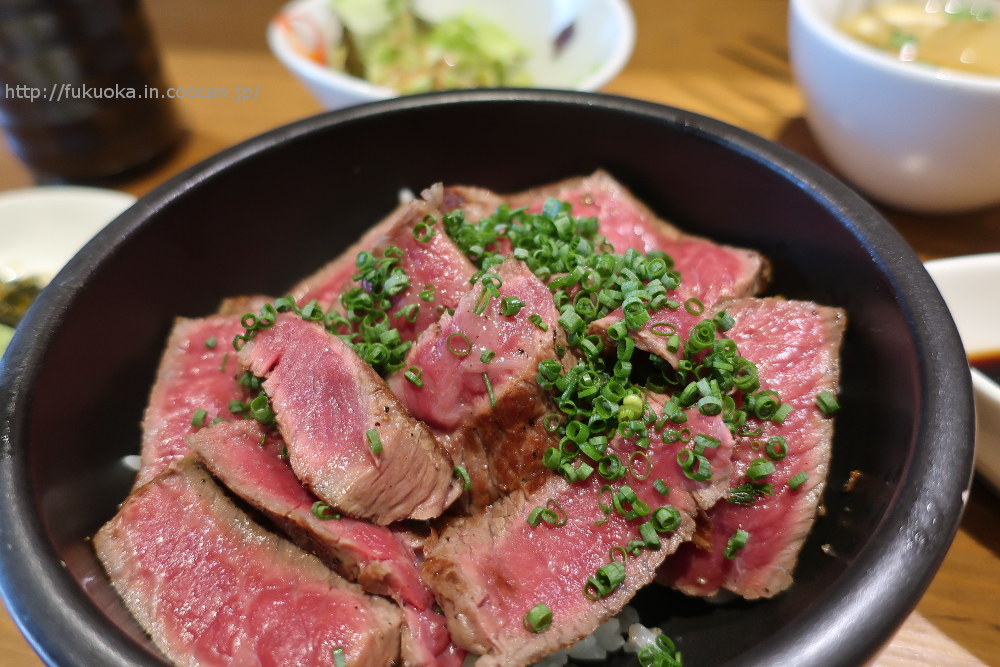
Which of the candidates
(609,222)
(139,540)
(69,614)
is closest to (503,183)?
(609,222)

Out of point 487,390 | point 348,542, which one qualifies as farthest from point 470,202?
point 348,542

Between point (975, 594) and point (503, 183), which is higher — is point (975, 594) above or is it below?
below

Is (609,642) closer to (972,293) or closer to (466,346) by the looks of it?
(466,346)

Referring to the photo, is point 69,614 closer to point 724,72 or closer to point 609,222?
point 609,222

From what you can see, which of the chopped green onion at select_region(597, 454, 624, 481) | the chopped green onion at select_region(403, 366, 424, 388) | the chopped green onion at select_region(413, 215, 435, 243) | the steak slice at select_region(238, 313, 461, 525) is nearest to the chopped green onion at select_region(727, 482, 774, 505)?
the chopped green onion at select_region(597, 454, 624, 481)

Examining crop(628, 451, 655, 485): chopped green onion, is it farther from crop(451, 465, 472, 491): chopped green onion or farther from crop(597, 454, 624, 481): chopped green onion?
crop(451, 465, 472, 491): chopped green onion

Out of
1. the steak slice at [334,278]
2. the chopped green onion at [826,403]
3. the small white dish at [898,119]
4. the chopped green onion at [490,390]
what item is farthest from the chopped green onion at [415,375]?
the small white dish at [898,119]
